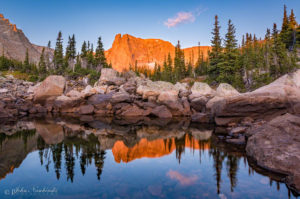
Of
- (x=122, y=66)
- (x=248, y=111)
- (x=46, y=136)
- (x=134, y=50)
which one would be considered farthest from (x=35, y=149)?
(x=134, y=50)

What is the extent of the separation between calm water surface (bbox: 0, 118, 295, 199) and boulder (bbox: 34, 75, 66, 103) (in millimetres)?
21445

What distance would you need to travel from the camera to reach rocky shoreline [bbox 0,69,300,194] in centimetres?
773

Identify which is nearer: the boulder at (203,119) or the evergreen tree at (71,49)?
the boulder at (203,119)

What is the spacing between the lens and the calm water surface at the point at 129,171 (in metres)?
6.07

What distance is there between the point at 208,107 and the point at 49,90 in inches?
1047

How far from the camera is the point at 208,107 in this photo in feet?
80.1

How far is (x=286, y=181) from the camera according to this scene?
240 inches

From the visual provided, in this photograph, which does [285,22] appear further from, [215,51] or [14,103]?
[14,103]

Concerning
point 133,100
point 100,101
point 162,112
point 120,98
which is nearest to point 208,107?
point 162,112

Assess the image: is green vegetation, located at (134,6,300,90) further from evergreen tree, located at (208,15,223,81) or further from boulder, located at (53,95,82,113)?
boulder, located at (53,95,82,113)

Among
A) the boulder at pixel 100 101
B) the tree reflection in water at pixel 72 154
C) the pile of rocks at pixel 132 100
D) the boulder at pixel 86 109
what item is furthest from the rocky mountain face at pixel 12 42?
the tree reflection in water at pixel 72 154

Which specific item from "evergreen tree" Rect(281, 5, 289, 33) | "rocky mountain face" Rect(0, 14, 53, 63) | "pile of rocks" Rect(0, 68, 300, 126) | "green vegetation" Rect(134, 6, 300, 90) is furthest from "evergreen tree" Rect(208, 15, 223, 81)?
"rocky mountain face" Rect(0, 14, 53, 63)

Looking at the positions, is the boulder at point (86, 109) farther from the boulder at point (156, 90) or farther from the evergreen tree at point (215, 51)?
the evergreen tree at point (215, 51)

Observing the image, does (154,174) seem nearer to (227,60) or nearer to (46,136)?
(46,136)
